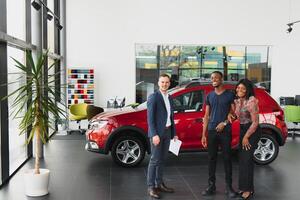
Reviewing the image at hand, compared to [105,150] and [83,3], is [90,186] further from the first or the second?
[83,3]

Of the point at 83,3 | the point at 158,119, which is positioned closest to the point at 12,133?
the point at 158,119

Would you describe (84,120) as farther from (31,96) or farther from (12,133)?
(31,96)

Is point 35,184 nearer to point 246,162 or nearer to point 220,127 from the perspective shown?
point 220,127

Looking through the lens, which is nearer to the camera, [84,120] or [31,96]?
[31,96]

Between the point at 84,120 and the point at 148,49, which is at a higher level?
the point at 148,49

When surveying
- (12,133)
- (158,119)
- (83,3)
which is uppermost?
(83,3)

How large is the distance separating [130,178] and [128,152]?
2.35 feet

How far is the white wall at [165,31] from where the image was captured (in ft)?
33.3

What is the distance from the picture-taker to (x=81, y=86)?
10.0m

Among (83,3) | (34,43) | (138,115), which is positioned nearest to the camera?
(138,115)

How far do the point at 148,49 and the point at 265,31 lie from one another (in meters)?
3.59

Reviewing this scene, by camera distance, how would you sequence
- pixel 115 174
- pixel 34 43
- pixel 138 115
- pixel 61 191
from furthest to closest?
1. pixel 34 43
2. pixel 138 115
3. pixel 115 174
4. pixel 61 191

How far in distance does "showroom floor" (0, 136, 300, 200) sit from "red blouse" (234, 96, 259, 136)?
3.38ft

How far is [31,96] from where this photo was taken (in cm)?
461
